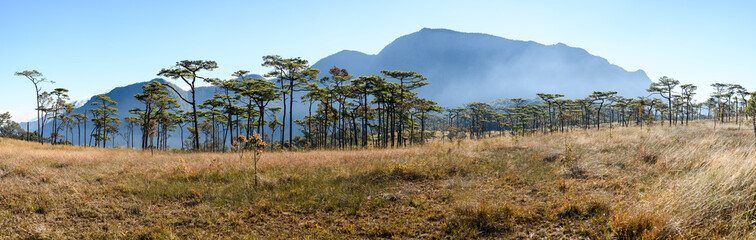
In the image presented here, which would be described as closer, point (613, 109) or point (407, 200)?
point (407, 200)

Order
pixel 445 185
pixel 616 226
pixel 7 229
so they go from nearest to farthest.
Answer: pixel 616 226, pixel 7 229, pixel 445 185

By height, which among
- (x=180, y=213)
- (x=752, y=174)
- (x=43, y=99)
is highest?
(x=43, y=99)

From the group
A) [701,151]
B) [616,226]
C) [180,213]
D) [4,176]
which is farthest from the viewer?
[4,176]

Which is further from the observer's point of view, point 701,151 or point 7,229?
point 701,151

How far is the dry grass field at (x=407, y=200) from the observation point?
4.27 meters

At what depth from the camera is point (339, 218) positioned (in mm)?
5344

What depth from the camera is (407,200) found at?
19.9ft

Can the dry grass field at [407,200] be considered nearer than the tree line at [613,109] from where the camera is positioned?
Yes

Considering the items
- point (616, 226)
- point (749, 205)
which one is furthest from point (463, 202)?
point (749, 205)

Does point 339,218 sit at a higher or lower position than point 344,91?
lower

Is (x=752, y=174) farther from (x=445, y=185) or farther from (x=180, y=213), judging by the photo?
(x=180, y=213)

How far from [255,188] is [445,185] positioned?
186 inches

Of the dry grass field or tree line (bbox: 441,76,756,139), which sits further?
tree line (bbox: 441,76,756,139)

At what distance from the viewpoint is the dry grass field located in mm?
4270
